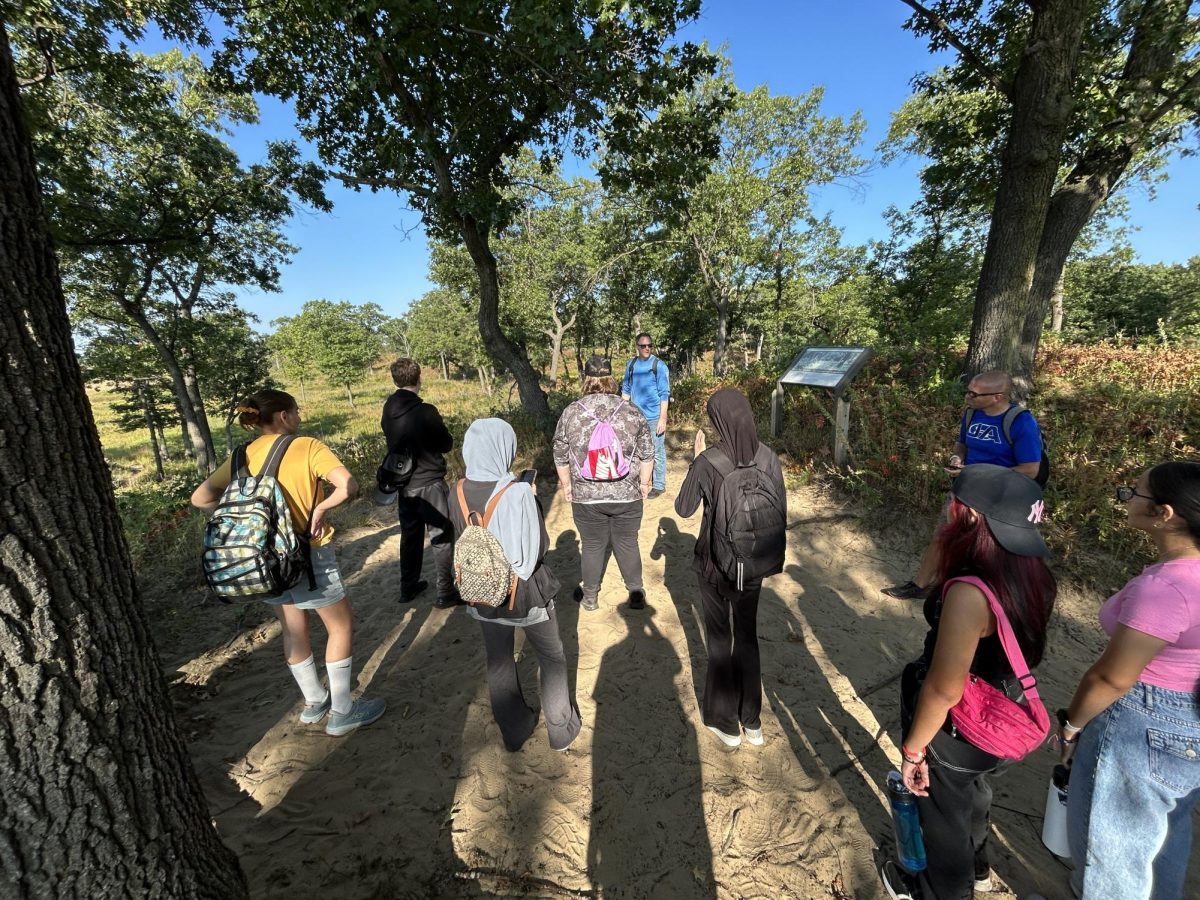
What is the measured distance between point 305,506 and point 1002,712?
318cm

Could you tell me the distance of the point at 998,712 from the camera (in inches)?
60.1

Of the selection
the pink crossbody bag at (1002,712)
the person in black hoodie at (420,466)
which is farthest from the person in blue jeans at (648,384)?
the pink crossbody bag at (1002,712)

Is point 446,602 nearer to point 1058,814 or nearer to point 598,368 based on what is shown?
point 598,368

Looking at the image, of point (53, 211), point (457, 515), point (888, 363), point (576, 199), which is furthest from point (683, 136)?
point (576, 199)

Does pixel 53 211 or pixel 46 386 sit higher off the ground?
pixel 53 211

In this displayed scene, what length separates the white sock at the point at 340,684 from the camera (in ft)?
9.40

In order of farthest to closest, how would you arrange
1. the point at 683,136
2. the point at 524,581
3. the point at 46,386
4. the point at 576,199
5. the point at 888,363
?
the point at 576,199
the point at 888,363
the point at 683,136
the point at 524,581
the point at 46,386

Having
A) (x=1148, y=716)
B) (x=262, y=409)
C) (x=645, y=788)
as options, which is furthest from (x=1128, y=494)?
(x=262, y=409)

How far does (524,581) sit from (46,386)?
1874mm

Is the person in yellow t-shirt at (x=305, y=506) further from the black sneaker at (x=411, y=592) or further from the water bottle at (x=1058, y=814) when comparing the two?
the water bottle at (x=1058, y=814)

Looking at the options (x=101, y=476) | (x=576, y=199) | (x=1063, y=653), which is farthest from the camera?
(x=576, y=199)

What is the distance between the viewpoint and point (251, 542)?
224cm

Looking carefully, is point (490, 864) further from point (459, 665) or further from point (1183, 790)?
point (1183, 790)

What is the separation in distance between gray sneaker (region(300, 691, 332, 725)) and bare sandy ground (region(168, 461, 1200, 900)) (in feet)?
0.19
